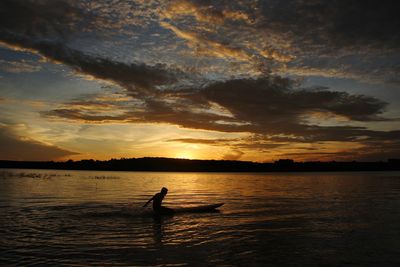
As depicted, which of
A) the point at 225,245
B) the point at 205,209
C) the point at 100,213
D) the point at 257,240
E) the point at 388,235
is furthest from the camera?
the point at 205,209

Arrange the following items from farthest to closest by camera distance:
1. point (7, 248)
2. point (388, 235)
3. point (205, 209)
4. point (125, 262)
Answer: point (205, 209)
point (388, 235)
point (7, 248)
point (125, 262)

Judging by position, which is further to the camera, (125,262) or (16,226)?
(16,226)

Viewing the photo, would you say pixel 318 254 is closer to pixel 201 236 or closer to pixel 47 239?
pixel 201 236

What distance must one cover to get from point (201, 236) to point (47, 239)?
7.93 meters

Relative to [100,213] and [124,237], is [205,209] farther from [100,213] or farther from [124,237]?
Answer: [124,237]

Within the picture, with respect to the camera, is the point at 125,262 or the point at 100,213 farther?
the point at 100,213

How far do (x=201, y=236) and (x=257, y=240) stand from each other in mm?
3069

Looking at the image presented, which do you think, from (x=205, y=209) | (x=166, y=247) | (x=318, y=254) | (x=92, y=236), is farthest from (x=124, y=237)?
(x=205, y=209)

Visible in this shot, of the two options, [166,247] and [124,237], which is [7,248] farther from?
[166,247]

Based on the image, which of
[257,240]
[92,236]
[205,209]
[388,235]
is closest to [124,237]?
[92,236]

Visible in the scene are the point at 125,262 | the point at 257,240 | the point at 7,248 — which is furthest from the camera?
the point at 257,240

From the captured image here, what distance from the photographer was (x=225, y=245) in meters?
18.2

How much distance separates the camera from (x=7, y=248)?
16.7 m

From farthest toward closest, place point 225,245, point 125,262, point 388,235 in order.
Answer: point 388,235 → point 225,245 → point 125,262
